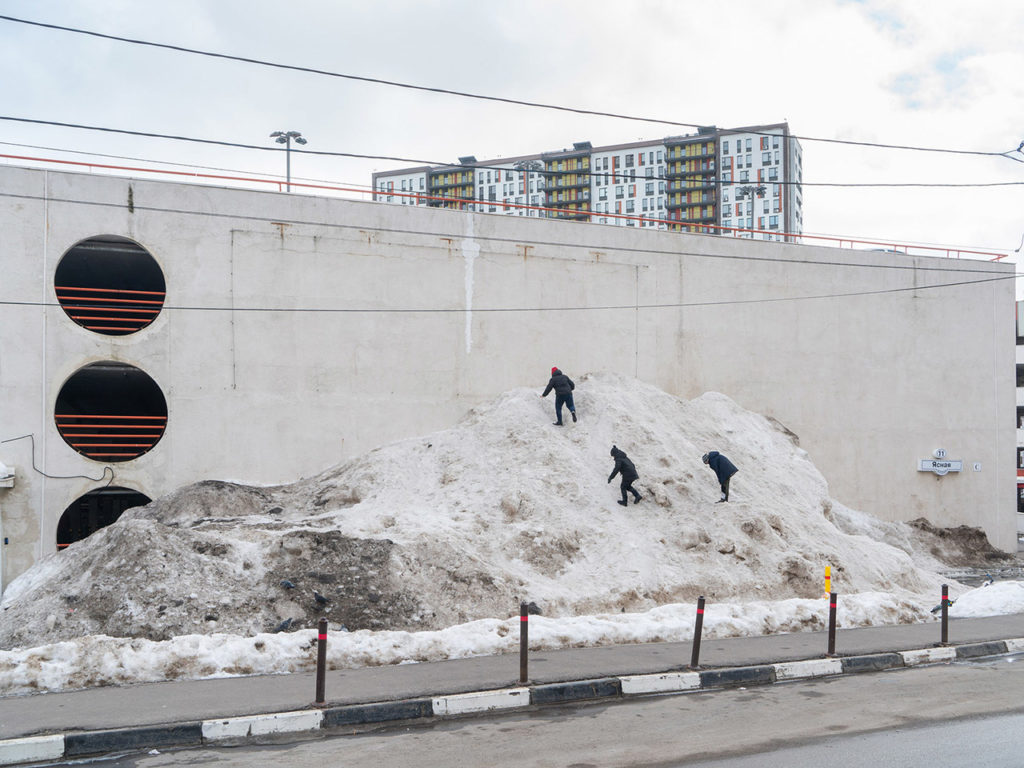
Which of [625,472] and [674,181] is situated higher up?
[674,181]

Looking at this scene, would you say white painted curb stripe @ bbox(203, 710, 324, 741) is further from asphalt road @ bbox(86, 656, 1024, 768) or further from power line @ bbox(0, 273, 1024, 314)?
power line @ bbox(0, 273, 1024, 314)

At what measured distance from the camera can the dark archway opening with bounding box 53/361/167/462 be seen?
20.7 m

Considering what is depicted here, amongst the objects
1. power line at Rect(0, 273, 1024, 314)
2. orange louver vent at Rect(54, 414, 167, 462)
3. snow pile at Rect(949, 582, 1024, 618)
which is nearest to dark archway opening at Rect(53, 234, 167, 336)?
power line at Rect(0, 273, 1024, 314)

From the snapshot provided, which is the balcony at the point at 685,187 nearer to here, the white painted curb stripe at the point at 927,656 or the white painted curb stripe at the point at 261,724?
the white painted curb stripe at the point at 927,656

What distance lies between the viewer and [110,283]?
2439 cm

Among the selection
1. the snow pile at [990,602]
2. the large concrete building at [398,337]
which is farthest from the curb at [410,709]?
the large concrete building at [398,337]

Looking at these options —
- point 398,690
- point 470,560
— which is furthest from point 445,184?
point 398,690

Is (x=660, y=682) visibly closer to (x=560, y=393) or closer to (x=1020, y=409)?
(x=560, y=393)

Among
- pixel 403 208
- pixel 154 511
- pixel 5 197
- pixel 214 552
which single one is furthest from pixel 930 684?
pixel 5 197

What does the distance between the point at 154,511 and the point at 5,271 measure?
18.7ft

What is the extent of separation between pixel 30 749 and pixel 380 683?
3324 mm

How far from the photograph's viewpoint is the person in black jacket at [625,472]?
16469 mm

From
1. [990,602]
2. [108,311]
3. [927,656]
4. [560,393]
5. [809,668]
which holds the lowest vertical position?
[990,602]

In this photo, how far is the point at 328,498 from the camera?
696 inches
